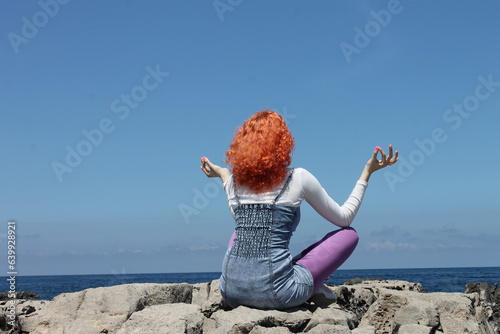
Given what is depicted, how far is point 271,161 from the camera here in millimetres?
3859

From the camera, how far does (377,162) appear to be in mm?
4156

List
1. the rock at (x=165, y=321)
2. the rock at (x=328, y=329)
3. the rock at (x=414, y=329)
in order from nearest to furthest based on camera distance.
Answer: the rock at (x=328, y=329) < the rock at (x=165, y=321) < the rock at (x=414, y=329)

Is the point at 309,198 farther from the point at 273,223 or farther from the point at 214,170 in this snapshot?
the point at 214,170

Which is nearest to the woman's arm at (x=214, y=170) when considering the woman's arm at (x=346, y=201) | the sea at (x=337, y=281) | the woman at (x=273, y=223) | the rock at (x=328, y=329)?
the woman at (x=273, y=223)

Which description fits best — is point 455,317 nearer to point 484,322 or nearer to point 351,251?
point 484,322

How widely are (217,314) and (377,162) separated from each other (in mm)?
1584

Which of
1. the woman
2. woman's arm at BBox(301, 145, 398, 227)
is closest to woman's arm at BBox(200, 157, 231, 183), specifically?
the woman

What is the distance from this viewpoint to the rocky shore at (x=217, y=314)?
3561 mm

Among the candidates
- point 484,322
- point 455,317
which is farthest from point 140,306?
point 484,322

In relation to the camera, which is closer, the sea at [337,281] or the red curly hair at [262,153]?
the red curly hair at [262,153]

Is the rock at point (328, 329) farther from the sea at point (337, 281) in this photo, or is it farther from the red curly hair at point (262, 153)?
the sea at point (337, 281)

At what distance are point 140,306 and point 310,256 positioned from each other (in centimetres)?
140

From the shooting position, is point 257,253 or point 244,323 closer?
point 244,323

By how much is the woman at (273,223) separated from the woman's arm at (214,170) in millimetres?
284
